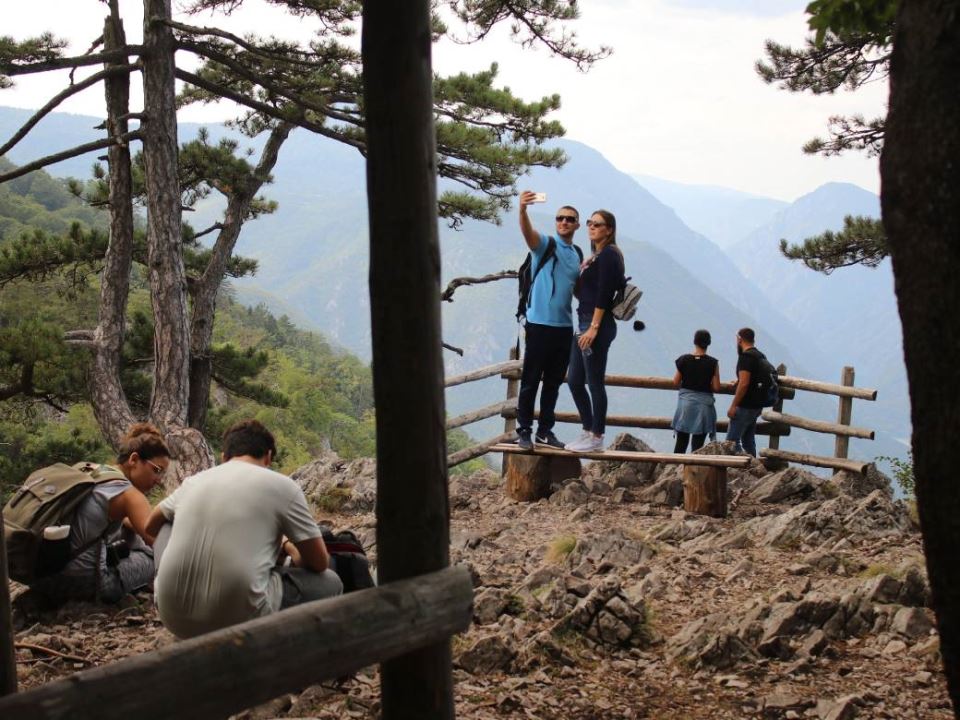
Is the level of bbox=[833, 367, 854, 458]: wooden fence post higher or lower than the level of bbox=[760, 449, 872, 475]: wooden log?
higher

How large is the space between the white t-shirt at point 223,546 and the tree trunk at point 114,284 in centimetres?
870

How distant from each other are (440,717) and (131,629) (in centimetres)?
268

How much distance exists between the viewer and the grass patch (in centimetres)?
688

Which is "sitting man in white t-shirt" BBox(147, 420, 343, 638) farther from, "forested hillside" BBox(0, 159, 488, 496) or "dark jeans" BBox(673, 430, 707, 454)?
"dark jeans" BBox(673, 430, 707, 454)

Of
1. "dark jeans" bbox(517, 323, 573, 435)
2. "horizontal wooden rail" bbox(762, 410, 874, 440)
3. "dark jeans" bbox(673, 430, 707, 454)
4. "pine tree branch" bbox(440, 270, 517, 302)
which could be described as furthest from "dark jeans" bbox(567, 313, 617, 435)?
"horizontal wooden rail" bbox(762, 410, 874, 440)

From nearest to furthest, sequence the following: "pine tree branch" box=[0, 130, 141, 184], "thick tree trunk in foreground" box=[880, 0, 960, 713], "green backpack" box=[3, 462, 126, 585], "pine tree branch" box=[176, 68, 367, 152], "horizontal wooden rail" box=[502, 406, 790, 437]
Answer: "thick tree trunk in foreground" box=[880, 0, 960, 713] < "green backpack" box=[3, 462, 126, 585] < "pine tree branch" box=[0, 130, 141, 184] < "horizontal wooden rail" box=[502, 406, 790, 437] < "pine tree branch" box=[176, 68, 367, 152]

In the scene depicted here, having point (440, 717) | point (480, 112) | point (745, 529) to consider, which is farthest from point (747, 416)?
point (440, 717)

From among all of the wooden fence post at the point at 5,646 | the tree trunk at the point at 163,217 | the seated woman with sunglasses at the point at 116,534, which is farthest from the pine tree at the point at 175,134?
the wooden fence post at the point at 5,646

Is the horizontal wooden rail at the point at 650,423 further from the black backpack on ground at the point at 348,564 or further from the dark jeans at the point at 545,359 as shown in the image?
the black backpack on ground at the point at 348,564

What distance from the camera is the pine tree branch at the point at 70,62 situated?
10.8 metres

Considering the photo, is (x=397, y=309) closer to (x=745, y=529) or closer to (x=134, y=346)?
(x=745, y=529)

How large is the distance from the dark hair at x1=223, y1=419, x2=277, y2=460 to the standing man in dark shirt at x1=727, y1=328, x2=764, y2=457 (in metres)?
6.62

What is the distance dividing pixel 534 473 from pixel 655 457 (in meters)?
1.21

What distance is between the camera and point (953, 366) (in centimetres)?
242
